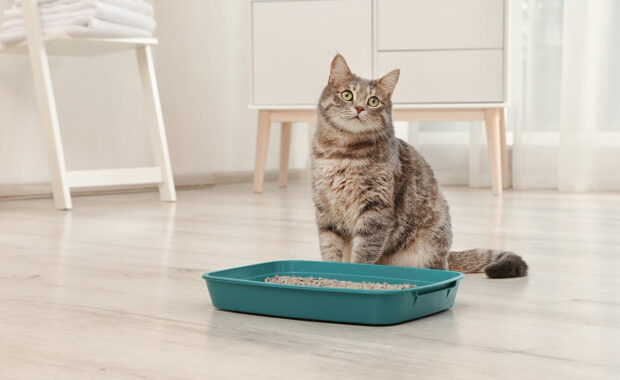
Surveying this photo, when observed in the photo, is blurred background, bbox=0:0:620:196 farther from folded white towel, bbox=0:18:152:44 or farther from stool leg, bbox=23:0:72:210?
stool leg, bbox=23:0:72:210

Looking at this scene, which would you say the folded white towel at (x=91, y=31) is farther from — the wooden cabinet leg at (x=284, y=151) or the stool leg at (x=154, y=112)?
the wooden cabinet leg at (x=284, y=151)

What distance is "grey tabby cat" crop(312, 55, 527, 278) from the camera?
1.29 m

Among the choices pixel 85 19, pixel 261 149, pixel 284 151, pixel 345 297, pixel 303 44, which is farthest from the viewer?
pixel 284 151

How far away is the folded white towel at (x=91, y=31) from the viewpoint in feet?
8.12

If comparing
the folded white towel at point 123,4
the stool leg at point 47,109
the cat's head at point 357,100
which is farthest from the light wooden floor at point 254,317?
the folded white towel at point 123,4

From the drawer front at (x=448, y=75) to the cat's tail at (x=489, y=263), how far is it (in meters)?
1.60

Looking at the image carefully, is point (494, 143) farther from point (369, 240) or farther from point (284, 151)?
point (369, 240)

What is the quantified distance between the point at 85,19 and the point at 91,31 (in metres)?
0.04

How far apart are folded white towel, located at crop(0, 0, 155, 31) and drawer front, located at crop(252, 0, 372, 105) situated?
55 centimetres

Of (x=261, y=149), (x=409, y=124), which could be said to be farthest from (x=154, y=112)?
(x=409, y=124)

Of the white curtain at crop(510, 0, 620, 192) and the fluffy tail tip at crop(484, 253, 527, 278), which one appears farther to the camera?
the white curtain at crop(510, 0, 620, 192)

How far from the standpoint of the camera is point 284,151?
3.54 m

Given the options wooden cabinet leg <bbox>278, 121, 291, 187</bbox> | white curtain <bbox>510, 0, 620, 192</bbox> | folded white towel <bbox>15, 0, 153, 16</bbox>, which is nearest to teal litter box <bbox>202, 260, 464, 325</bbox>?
folded white towel <bbox>15, 0, 153, 16</bbox>

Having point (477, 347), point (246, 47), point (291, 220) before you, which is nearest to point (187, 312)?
point (477, 347)
